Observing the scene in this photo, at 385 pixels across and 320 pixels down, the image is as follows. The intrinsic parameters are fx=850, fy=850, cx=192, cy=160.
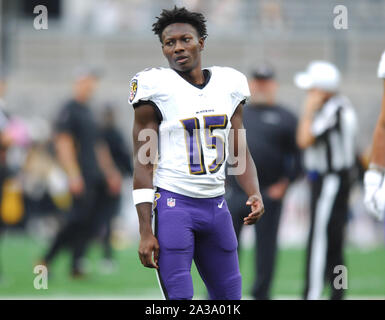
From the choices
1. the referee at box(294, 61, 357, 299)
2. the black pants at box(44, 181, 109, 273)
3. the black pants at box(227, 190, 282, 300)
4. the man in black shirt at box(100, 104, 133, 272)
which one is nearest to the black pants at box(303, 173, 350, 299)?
the referee at box(294, 61, 357, 299)

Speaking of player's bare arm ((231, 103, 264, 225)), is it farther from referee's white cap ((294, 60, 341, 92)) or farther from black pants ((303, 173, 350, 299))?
referee's white cap ((294, 60, 341, 92))

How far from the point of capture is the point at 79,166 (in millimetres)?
9539

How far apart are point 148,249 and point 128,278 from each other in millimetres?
5517

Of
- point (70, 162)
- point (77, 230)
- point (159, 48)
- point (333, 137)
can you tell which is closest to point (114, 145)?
point (70, 162)

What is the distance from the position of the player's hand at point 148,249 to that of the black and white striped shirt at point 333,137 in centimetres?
318

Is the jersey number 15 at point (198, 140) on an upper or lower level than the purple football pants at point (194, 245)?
upper

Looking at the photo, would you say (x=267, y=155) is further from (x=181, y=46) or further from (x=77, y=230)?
(x=181, y=46)

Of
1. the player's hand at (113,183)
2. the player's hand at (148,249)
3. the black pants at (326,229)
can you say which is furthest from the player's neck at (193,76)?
Result: the player's hand at (113,183)

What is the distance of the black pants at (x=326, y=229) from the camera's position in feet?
22.5

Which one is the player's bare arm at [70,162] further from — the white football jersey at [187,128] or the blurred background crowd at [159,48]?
the blurred background crowd at [159,48]

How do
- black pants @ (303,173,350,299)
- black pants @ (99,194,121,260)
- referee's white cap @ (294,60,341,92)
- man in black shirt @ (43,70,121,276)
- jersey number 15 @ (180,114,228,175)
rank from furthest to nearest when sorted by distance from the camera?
black pants @ (99,194,121,260)
man in black shirt @ (43,70,121,276)
referee's white cap @ (294,60,341,92)
black pants @ (303,173,350,299)
jersey number 15 @ (180,114,228,175)

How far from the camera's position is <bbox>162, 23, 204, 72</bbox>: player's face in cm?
405

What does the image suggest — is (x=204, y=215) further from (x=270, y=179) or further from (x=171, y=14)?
(x=270, y=179)

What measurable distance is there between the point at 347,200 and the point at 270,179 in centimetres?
67
